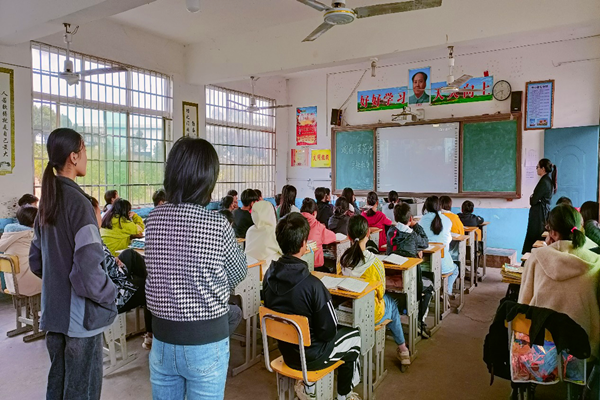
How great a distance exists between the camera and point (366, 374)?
2453 millimetres

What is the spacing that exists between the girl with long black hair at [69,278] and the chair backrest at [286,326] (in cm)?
66

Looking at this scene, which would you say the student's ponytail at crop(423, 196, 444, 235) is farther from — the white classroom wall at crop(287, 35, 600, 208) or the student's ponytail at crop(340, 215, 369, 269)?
the white classroom wall at crop(287, 35, 600, 208)

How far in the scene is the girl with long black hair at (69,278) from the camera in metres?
1.53

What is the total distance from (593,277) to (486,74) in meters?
5.24

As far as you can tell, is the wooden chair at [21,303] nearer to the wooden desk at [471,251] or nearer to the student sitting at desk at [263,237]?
the student sitting at desk at [263,237]

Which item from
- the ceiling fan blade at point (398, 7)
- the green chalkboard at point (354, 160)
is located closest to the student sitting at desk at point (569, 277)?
the ceiling fan blade at point (398, 7)

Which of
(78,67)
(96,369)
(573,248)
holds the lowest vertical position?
(96,369)

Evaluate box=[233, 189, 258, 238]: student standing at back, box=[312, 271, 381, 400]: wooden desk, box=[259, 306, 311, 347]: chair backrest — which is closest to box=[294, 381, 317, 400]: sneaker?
box=[259, 306, 311, 347]: chair backrest

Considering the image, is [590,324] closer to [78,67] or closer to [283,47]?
[283,47]

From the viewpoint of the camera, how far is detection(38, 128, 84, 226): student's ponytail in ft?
5.02

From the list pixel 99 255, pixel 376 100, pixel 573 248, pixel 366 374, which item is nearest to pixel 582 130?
pixel 376 100

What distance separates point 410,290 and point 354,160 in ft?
17.0

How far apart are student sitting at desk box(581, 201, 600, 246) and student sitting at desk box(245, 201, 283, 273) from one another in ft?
7.48

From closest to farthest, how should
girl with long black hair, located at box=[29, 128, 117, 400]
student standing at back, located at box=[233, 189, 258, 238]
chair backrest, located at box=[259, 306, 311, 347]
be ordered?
girl with long black hair, located at box=[29, 128, 117, 400]
chair backrest, located at box=[259, 306, 311, 347]
student standing at back, located at box=[233, 189, 258, 238]
